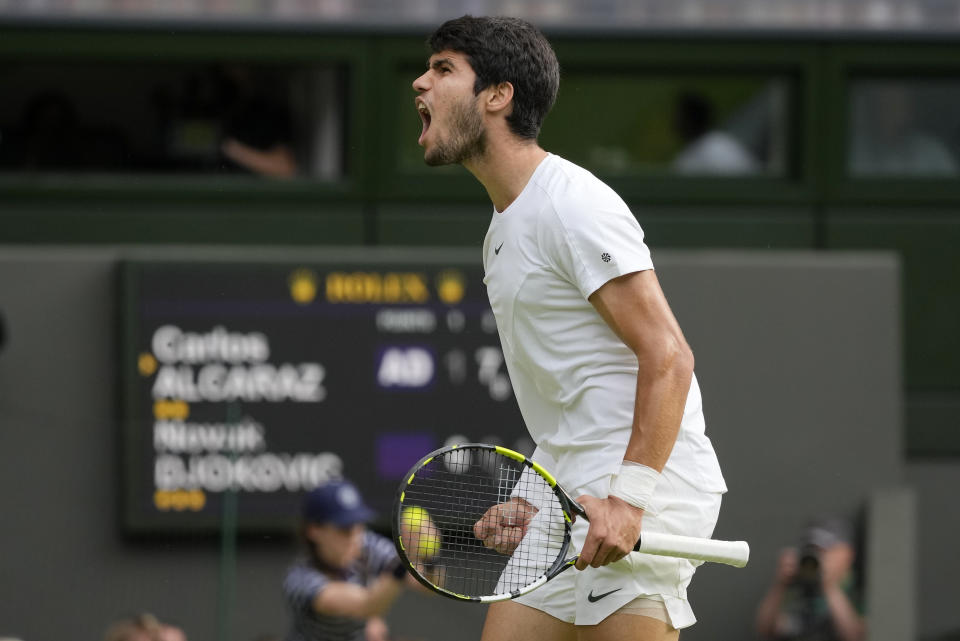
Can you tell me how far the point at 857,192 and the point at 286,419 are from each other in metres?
3.02

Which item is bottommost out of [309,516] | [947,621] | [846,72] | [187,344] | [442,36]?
[947,621]

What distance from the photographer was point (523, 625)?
10.4 ft

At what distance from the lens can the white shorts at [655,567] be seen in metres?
2.99

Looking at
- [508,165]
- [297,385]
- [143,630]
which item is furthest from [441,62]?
[143,630]

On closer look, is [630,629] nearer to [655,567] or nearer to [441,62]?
[655,567]

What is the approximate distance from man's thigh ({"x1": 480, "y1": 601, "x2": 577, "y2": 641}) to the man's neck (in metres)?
0.86

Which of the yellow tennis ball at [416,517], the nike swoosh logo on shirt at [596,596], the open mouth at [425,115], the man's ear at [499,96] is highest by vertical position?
the man's ear at [499,96]

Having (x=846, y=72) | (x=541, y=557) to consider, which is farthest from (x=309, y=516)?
(x=846, y=72)

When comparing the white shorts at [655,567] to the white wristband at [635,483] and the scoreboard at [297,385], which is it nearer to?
the white wristband at [635,483]

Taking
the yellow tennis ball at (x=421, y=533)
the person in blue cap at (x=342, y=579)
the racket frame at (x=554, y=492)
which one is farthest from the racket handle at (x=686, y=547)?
the person in blue cap at (x=342, y=579)

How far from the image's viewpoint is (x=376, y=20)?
721cm

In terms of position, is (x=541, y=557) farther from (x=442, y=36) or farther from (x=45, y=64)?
(x=45, y=64)

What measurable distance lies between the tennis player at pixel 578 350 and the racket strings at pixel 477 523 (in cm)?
2

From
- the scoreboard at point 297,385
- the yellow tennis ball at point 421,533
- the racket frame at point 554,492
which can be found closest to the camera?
the racket frame at point 554,492
